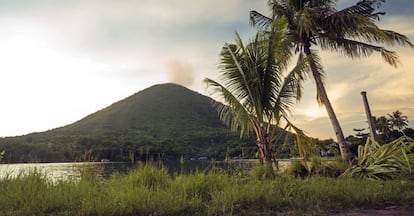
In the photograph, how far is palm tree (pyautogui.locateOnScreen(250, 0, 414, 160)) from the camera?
43.9 feet

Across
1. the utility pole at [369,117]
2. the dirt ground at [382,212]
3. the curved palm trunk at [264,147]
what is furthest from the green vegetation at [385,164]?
the dirt ground at [382,212]

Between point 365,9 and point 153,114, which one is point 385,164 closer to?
point 365,9

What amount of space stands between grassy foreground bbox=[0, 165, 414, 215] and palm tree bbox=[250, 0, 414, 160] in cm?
757

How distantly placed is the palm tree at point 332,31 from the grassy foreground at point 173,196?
7570mm

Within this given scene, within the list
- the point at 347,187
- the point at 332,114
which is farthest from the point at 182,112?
the point at 347,187

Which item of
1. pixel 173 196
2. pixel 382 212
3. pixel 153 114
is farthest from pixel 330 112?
pixel 153 114

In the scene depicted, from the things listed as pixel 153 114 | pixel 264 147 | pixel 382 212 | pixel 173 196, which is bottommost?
pixel 382 212

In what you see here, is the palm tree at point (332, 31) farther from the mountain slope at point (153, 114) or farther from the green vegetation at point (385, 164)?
the mountain slope at point (153, 114)

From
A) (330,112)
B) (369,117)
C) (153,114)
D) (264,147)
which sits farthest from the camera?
(153,114)

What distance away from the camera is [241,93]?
12148 mm

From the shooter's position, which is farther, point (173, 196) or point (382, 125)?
point (382, 125)

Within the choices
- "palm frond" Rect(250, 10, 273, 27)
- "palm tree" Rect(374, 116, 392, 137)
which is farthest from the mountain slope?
"palm frond" Rect(250, 10, 273, 27)

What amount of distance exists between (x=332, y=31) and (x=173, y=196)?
11.2 m

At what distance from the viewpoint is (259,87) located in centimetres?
1173
